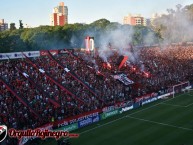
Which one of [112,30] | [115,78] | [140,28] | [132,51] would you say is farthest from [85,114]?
[140,28]

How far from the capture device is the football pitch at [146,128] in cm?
2856

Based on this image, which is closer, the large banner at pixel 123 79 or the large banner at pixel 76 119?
the large banner at pixel 76 119

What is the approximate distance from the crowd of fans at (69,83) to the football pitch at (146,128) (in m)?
3.26

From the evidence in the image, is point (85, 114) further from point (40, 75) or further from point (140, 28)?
point (140, 28)

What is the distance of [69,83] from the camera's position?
39.2 m

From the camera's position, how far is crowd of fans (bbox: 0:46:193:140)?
31641 mm

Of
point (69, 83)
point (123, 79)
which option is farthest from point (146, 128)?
point (123, 79)

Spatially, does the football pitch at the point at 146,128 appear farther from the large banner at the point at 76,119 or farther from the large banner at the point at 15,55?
the large banner at the point at 15,55

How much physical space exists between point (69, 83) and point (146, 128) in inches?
457

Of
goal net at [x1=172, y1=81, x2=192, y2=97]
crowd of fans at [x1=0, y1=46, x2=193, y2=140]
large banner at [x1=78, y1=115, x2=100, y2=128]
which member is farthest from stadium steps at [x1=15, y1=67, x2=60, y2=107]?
goal net at [x1=172, y1=81, x2=192, y2=97]

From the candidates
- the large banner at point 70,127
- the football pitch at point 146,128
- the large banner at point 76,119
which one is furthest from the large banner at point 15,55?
the football pitch at point 146,128

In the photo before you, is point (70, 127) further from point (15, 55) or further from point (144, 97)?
point (144, 97)

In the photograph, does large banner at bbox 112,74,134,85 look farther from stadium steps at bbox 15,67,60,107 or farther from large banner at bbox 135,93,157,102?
stadium steps at bbox 15,67,60,107

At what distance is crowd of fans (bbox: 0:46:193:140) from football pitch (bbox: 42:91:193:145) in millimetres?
3258
